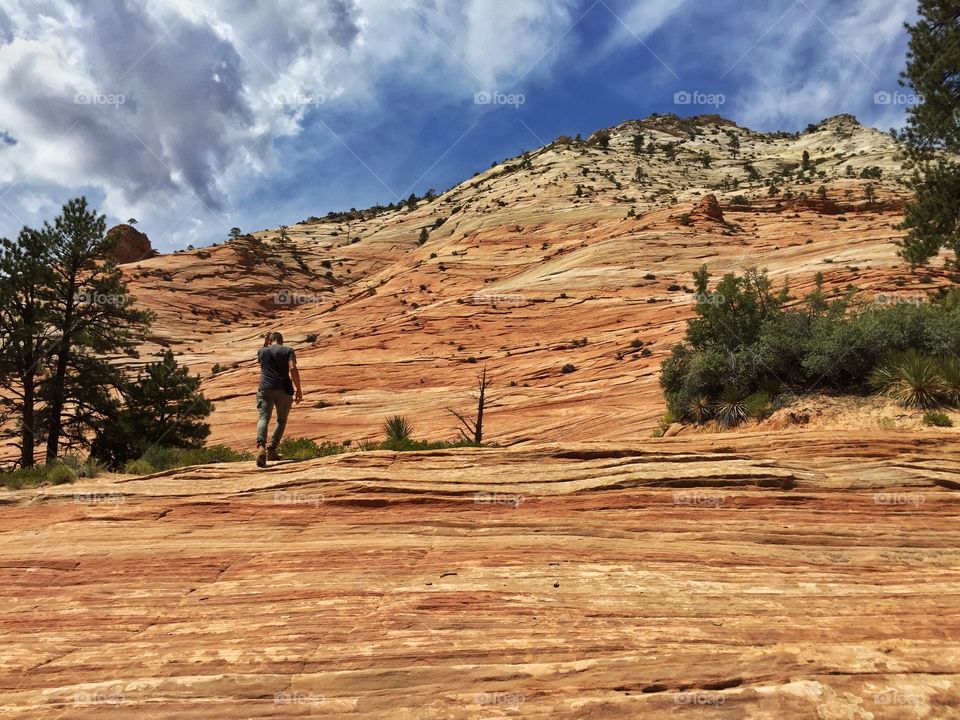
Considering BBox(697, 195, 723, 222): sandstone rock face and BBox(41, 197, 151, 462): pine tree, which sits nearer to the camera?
BBox(41, 197, 151, 462): pine tree

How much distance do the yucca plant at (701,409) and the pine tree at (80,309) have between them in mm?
19214

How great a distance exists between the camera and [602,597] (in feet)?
16.2

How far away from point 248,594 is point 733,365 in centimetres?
1161

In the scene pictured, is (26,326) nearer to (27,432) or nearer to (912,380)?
(27,432)

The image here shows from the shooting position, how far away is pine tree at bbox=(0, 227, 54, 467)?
1834cm

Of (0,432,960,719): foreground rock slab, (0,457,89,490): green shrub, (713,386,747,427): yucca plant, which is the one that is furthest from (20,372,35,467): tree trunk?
(713,386,747,427): yucca plant

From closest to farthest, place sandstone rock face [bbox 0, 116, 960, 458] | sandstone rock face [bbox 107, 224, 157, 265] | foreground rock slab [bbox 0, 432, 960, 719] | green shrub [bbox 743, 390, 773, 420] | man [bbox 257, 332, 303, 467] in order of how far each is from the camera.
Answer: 1. foreground rock slab [bbox 0, 432, 960, 719]
2. man [bbox 257, 332, 303, 467]
3. green shrub [bbox 743, 390, 773, 420]
4. sandstone rock face [bbox 0, 116, 960, 458]
5. sandstone rock face [bbox 107, 224, 157, 265]

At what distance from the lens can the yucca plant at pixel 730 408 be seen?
12617 mm

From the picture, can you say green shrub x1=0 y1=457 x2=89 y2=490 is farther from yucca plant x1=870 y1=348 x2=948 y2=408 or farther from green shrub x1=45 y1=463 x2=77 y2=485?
yucca plant x1=870 y1=348 x2=948 y2=408

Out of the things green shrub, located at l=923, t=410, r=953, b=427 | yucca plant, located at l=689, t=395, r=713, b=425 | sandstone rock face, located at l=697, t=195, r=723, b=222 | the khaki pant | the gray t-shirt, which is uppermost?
sandstone rock face, located at l=697, t=195, r=723, b=222

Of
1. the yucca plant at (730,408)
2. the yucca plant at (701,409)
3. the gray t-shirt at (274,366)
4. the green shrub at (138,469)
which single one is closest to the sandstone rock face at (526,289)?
the yucca plant at (701,409)

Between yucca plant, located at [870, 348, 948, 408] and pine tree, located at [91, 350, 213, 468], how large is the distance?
20.7 metres

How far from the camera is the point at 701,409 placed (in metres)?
13.6

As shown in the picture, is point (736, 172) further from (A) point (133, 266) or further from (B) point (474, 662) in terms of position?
(B) point (474, 662)
